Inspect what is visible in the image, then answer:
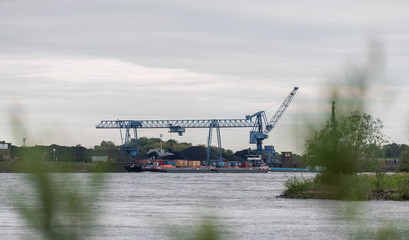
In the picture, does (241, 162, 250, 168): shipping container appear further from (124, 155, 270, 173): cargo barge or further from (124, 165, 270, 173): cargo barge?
(124, 165, 270, 173): cargo barge

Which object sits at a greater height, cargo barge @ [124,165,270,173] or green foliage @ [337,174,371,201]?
green foliage @ [337,174,371,201]

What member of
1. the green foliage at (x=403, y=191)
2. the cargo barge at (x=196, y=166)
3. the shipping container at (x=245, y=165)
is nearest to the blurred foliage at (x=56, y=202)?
the green foliage at (x=403, y=191)

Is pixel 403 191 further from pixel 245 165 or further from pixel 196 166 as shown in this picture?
pixel 196 166

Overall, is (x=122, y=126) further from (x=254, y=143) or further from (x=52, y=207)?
(x=52, y=207)

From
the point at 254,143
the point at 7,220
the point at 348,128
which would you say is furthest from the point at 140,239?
the point at 254,143

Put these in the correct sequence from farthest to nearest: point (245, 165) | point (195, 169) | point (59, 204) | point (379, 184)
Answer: point (245, 165) < point (195, 169) < point (379, 184) < point (59, 204)

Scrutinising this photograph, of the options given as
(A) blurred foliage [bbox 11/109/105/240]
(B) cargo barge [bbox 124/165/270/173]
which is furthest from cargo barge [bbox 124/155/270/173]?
(A) blurred foliage [bbox 11/109/105/240]

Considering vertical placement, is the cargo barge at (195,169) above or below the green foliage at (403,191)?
above

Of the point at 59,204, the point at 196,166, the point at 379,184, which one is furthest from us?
the point at 196,166

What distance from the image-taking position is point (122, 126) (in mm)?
164000

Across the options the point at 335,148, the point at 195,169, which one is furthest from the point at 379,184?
the point at 195,169

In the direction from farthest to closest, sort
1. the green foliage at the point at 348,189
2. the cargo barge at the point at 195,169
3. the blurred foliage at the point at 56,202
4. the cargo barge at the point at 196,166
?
the cargo barge at the point at 196,166 < the cargo barge at the point at 195,169 < the green foliage at the point at 348,189 < the blurred foliage at the point at 56,202

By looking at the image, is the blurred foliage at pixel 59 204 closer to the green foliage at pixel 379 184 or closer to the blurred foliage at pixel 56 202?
the blurred foliage at pixel 56 202

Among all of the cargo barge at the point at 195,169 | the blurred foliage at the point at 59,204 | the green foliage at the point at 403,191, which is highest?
the blurred foliage at the point at 59,204
